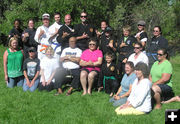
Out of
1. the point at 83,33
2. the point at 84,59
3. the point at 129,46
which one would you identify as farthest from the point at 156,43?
the point at 83,33

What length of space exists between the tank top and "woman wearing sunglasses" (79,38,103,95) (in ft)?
6.81

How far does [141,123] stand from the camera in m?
5.07

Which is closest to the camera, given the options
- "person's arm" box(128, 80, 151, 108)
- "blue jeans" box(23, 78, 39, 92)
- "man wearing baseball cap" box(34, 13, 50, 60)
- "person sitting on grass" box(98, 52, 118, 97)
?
"person's arm" box(128, 80, 151, 108)

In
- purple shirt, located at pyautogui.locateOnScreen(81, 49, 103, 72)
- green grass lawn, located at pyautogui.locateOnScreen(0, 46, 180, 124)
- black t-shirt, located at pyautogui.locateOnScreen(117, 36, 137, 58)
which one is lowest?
green grass lawn, located at pyautogui.locateOnScreen(0, 46, 180, 124)

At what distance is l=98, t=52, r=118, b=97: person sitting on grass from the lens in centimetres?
742

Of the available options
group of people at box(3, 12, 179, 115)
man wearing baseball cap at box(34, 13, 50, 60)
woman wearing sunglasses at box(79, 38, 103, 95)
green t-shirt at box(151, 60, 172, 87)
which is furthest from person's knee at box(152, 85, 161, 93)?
man wearing baseball cap at box(34, 13, 50, 60)

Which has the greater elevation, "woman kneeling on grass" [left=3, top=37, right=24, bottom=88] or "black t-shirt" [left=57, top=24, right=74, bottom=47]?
"black t-shirt" [left=57, top=24, right=74, bottom=47]

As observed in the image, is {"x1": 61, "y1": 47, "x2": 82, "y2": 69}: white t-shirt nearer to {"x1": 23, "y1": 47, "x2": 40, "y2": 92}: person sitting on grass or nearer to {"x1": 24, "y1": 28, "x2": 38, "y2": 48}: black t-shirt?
{"x1": 23, "y1": 47, "x2": 40, "y2": 92}: person sitting on grass

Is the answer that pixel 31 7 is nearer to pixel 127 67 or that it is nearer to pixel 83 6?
pixel 83 6

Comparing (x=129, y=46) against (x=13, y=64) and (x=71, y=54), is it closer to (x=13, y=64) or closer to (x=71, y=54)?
(x=71, y=54)

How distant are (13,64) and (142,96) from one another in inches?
179

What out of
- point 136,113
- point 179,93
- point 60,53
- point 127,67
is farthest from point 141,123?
point 60,53

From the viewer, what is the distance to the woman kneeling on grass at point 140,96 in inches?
218

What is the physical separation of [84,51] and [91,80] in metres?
0.98
